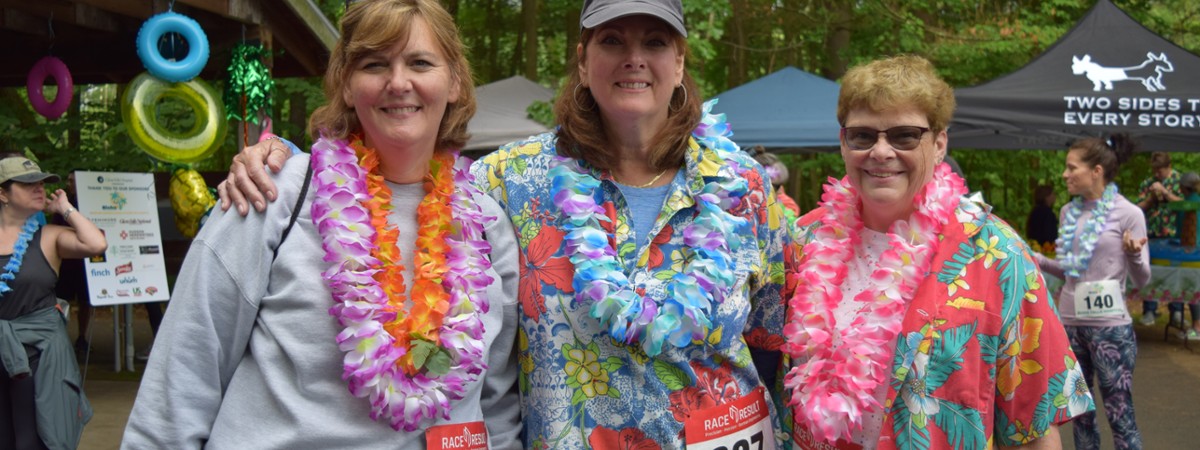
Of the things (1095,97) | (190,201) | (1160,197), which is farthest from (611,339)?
(1160,197)

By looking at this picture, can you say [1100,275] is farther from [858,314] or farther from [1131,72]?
[858,314]

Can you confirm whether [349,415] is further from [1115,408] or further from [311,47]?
[311,47]

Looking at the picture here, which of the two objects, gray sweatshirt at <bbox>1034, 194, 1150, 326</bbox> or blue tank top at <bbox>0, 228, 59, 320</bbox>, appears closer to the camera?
blue tank top at <bbox>0, 228, 59, 320</bbox>

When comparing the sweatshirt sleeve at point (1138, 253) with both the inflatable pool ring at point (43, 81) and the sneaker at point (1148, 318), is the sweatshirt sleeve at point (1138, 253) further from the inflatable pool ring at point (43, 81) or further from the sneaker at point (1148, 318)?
the inflatable pool ring at point (43, 81)

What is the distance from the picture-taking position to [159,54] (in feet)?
19.8

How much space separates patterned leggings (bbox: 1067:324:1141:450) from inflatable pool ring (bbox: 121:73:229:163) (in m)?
5.36

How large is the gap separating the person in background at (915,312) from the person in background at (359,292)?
2.48 feet

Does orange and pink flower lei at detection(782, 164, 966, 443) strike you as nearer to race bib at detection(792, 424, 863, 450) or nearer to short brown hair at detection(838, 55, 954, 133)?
race bib at detection(792, 424, 863, 450)

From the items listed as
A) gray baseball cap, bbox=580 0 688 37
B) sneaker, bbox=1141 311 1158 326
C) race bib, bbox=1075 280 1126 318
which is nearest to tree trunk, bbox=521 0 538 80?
sneaker, bbox=1141 311 1158 326

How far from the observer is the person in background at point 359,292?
6.08 ft

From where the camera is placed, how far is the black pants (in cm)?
477

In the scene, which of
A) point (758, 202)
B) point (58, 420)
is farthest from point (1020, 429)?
point (58, 420)

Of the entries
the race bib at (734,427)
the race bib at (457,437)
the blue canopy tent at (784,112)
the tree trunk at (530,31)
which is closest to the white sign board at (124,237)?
the blue canopy tent at (784,112)

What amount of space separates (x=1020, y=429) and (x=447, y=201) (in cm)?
135
